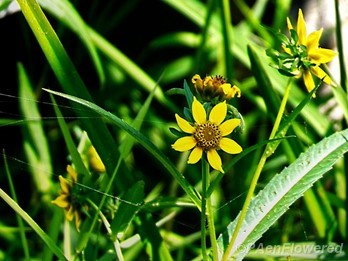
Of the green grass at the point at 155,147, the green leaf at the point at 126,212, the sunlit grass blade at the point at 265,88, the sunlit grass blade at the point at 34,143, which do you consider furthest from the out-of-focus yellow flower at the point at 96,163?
the sunlit grass blade at the point at 34,143

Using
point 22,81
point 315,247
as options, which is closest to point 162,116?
point 22,81

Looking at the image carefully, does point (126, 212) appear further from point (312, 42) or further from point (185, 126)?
point (312, 42)

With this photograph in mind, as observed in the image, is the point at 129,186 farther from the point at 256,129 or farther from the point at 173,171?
the point at 256,129

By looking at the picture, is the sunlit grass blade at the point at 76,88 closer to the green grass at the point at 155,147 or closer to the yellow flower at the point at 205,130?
the green grass at the point at 155,147

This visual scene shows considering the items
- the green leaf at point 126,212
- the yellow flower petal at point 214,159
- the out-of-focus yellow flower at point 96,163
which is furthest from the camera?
the out-of-focus yellow flower at point 96,163

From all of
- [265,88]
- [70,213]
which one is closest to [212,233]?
[70,213]

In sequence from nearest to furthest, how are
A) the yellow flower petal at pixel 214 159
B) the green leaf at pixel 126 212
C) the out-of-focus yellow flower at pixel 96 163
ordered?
the yellow flower petal at pixel 214 159 < the green leaf at pixel 126 212 < the out-of-focus yellow flower at pixel 96 163

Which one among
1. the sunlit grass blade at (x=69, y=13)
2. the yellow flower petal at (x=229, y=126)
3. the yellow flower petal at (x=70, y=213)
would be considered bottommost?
the yellow flower petal at (x=70, y=213)
